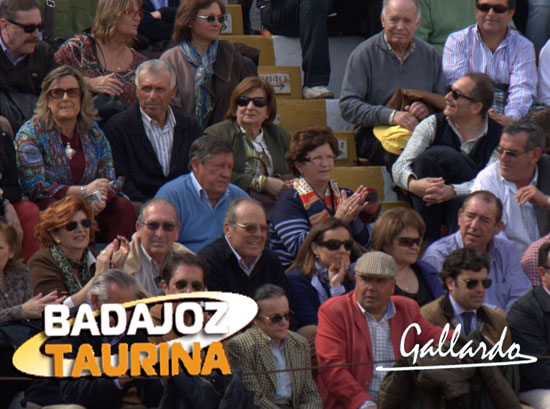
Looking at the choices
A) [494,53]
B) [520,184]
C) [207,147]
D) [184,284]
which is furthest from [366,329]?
[494,53]

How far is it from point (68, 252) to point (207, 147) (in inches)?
49.8

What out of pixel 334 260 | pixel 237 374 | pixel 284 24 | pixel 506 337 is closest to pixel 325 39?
pixel 284 24

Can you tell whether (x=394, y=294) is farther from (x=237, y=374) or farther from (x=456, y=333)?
(x=237, y=374)

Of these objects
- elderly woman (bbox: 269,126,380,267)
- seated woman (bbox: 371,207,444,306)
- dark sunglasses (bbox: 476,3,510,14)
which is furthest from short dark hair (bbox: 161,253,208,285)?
dark sunglasses (bbox: 476,3,510,14)

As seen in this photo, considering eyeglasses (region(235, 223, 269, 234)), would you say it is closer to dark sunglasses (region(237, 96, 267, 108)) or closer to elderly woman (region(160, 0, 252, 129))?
dark sunglasses (region(237, 96, 267, 108))

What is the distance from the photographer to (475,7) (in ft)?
31.4

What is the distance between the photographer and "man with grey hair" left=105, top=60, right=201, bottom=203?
26.6 feet

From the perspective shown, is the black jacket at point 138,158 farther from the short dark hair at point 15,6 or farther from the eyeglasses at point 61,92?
the short dark hair at point 15,6

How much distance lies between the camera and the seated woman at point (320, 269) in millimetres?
7031

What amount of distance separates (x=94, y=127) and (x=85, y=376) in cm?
240

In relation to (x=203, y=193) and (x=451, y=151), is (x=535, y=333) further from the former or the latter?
(x=203, y=193)

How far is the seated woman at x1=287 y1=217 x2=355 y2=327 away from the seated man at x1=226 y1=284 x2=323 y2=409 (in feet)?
1.85

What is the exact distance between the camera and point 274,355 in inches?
251

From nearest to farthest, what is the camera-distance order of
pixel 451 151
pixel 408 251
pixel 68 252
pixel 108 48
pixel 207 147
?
pixel 68 252 → pixel 408 251 → pixel 207 147 → pixel 451 151 → pixel 108 48
